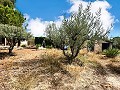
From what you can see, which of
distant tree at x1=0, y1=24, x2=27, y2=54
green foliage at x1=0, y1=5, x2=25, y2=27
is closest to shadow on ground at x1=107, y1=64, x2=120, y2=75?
distant tree at x1=0, y1=24, x2=27, y2=54

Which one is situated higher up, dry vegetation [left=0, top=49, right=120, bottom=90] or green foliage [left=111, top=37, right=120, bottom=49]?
green foliage [left=111, top=37, right=120, bottom=49]

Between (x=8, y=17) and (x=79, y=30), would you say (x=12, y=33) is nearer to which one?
(x=79, y=30)

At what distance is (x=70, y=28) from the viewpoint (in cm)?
1537

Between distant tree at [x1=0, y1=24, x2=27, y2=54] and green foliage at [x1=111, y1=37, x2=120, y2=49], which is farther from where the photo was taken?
green foliage at [x1=111, y1=37, x2=120, y2=49]

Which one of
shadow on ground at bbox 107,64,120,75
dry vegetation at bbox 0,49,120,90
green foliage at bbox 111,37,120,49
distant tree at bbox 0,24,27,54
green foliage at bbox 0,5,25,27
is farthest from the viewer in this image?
green foliage at bbox 111,37,120,49

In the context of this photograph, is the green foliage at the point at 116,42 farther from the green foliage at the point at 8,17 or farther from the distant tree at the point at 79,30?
the distant tree at the point at 79,30

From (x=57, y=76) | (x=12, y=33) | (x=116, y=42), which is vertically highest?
(x=12, y=33)

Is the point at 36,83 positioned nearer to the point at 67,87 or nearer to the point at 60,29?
the point at 67,87

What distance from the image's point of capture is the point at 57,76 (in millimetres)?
13477

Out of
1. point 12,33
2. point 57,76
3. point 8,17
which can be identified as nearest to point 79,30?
point 57,76

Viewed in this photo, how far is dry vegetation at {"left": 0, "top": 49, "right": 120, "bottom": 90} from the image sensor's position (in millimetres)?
12227

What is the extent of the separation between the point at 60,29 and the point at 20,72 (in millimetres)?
3826

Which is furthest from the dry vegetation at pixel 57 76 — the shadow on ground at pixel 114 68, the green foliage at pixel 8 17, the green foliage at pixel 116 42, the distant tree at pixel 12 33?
the green foliage at pixel 8 17

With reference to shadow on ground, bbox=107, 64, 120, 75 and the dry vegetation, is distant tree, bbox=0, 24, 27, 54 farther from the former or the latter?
shadow on ground, bbox=107, 64, 120, 75
